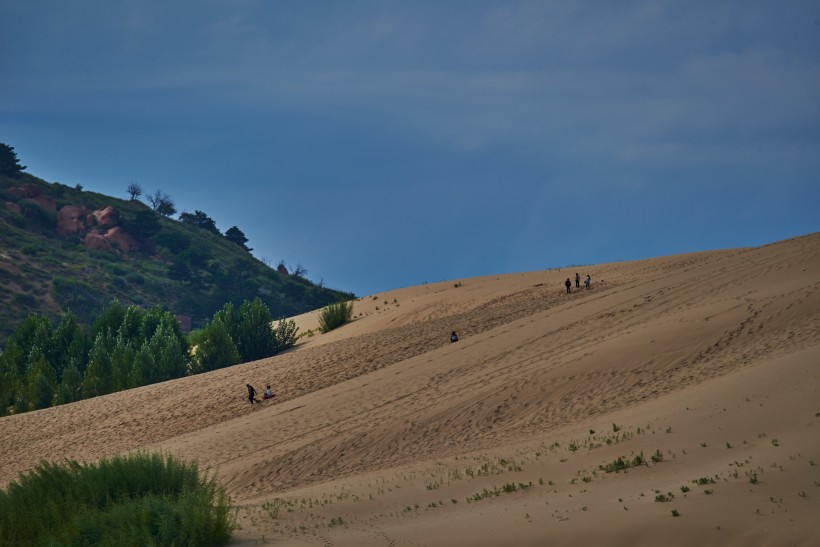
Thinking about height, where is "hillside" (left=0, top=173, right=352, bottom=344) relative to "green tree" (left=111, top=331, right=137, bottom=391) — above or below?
above

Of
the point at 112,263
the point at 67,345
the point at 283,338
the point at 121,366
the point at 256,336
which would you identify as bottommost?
the point at 121,366

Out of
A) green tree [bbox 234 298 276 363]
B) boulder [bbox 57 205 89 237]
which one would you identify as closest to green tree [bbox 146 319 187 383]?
green tree [bbox 234 298 276 363]

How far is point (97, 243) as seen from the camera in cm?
13075

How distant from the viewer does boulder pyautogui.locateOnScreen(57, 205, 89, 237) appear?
131125 millimetres

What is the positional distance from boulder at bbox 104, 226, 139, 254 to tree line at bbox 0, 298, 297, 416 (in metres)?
70.3

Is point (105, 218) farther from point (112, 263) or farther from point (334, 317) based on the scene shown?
point (334, 317)

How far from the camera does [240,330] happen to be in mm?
57938

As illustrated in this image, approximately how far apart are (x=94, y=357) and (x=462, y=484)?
3813 centimetres

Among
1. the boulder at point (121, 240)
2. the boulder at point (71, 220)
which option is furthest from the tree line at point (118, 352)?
the boulder at point (71, 220)

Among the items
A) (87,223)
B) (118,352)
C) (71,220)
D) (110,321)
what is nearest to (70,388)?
(118,352)

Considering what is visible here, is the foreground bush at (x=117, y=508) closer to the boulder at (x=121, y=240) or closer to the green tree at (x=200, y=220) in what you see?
the boulder at (x=121, y=240)

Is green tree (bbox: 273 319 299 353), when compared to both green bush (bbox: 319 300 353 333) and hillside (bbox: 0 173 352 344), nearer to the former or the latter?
green bush (bbox: 319 300 353 333)

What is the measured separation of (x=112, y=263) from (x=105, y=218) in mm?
15194

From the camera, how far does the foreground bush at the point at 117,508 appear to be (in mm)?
13789
